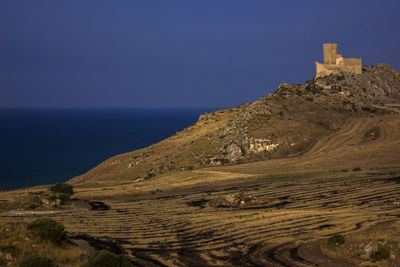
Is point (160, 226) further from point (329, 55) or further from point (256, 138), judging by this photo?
point (329, 55)

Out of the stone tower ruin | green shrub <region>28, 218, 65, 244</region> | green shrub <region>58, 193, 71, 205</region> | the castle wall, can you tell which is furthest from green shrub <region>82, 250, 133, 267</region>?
the stone tower ruin

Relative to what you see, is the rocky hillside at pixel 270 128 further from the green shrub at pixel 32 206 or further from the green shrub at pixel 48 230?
the green shrub at pixel 48 230

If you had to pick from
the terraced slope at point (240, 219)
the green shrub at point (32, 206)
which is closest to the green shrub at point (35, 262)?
the terraced slope at point (240, 219)

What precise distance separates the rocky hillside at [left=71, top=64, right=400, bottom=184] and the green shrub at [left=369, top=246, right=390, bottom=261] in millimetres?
37129

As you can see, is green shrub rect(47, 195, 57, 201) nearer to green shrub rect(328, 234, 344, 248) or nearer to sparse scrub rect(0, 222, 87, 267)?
sparse scrub rect(0, 222, 87, 267)

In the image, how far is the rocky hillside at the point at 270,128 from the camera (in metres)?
56.1

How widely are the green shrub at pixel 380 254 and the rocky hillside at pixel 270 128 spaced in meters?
37.1

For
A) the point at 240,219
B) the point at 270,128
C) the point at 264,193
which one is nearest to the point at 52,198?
the point at 240,219

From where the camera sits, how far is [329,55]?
3196 inches

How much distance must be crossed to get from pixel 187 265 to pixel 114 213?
13.7m

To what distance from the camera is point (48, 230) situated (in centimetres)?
1950

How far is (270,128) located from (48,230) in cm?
4629

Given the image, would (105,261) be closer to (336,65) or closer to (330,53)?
(330,53)

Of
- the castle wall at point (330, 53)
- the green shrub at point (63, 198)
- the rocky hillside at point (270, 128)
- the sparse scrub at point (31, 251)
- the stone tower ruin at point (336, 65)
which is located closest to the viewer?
the sparse scrub at point (31, 251)
